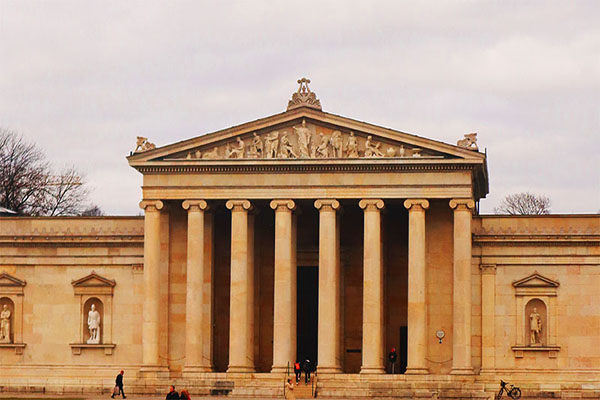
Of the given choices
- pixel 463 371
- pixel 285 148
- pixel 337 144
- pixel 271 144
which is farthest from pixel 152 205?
pixel 463 371

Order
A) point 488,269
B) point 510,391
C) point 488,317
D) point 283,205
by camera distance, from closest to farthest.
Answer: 1. point 510,391
2. point 283,205
3. point 488,317
4. point 488,269

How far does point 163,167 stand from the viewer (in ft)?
282

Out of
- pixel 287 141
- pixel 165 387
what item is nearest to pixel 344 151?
pixel 287 141

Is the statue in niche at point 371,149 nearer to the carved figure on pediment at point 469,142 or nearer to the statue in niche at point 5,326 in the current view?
the carved figure on pediment at point 469,142

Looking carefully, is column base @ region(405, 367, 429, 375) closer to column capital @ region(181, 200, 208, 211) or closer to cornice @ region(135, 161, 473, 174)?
cornice @ region(135, 161, 473, 174)

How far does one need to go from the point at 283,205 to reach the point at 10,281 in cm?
1785

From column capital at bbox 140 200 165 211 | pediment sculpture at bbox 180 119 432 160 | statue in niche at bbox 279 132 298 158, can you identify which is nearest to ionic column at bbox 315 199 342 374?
pediment sculpture at bbox 180 119 432 160

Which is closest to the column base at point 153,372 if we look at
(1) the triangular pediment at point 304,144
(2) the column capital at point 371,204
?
(1) the triangular pediment at point 304,144

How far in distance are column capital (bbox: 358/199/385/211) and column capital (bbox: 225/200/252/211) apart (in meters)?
6.24

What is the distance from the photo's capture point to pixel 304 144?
8500cm

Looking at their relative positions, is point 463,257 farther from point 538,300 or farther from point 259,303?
point 259,303

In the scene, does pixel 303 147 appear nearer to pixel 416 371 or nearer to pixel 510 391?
pixel 416 371

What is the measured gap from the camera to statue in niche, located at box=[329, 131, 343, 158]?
8481 cm

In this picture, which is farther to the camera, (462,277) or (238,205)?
(238,205)
